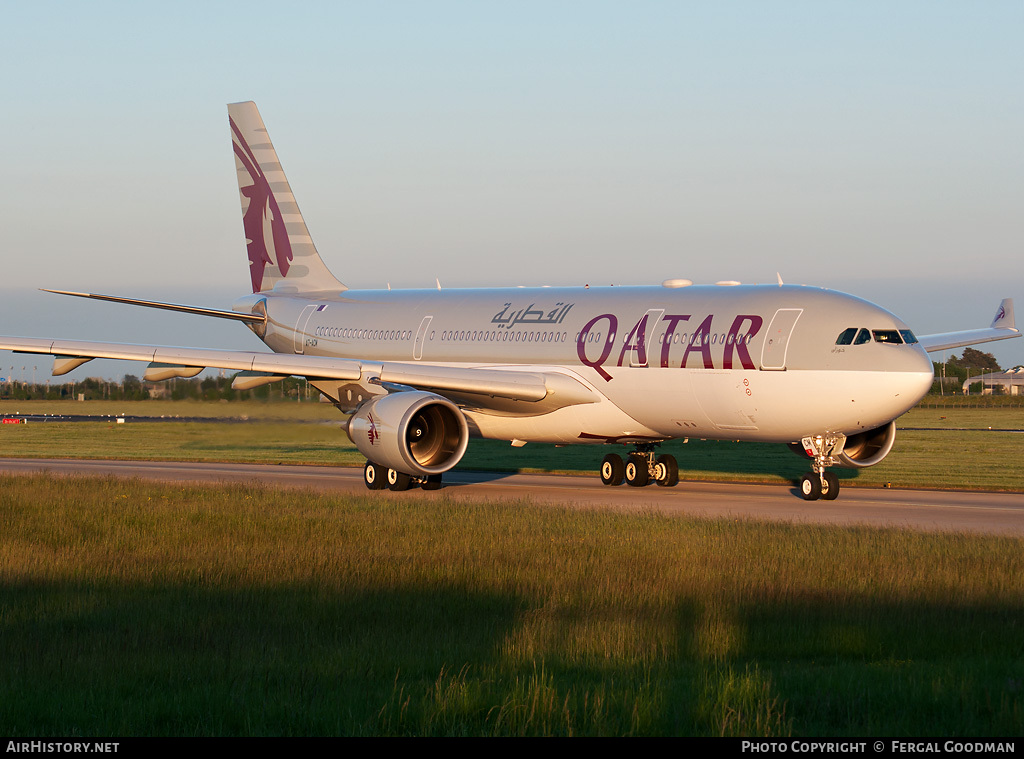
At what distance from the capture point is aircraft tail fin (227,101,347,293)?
3338cm

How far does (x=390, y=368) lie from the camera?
81.3 ft

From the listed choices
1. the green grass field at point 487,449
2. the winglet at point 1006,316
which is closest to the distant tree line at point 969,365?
the green grass field at point 487,449

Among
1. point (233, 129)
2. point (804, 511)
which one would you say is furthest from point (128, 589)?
point (233, 129)

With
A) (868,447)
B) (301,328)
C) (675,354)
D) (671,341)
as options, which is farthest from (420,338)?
(868,447)

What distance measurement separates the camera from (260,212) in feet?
111

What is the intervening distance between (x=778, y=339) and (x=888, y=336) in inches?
75.0

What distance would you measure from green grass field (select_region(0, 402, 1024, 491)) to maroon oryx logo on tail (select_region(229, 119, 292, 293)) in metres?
5.29

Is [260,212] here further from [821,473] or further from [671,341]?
[821,473]

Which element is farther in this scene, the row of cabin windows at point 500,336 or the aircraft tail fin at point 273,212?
the aircraft tail fin at point 273,212

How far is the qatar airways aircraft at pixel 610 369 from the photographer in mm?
21062

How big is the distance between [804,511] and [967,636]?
10414 mm

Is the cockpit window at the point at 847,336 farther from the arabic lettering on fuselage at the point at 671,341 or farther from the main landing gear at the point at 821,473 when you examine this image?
the main landing gear at the point at 821,473

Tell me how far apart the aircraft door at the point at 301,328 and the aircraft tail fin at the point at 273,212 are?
1.28m

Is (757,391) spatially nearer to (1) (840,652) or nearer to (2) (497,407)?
(2) (497,407)
